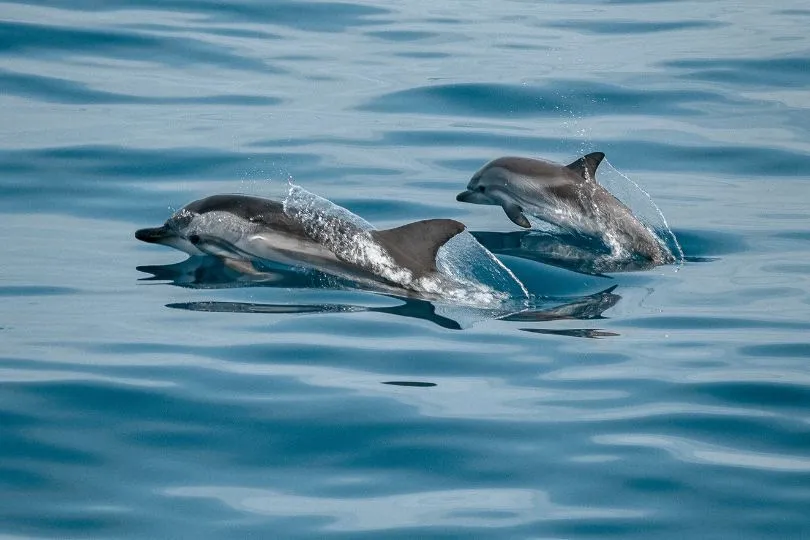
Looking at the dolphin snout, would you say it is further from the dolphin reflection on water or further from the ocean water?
the ocean water

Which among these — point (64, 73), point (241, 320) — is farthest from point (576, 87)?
point (241, 320)

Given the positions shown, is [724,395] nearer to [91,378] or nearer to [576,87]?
[91,378]

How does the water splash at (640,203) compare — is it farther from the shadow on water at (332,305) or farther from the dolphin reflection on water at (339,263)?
the dolphin reflection on water at (339,263)

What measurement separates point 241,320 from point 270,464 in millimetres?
2377

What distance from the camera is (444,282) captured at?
31.7 ft

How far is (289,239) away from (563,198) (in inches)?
116

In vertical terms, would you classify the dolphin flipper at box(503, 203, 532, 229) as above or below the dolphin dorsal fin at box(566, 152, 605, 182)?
below

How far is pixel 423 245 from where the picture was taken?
9617mm

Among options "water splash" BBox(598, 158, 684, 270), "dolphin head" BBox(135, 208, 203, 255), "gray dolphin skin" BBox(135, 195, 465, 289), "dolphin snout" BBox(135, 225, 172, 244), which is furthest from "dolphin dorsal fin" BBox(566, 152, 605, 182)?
"dolphin snout" BBox(135, 225, 172, 244)

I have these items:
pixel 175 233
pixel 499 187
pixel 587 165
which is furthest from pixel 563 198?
pixel 175 233

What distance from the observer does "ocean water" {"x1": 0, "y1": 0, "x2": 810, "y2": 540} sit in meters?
6.14

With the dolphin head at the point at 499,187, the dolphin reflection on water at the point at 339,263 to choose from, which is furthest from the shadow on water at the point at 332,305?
the dolphin head at the point at 499,187

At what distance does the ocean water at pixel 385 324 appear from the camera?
6.14 meters

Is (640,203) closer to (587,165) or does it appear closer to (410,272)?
(587,165)
